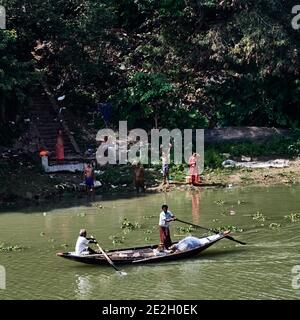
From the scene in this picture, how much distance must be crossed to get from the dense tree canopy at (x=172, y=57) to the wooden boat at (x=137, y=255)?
48.5ft

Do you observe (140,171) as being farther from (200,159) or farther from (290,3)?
(290,3)

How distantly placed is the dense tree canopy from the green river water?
725cm

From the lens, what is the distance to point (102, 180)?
28.6m

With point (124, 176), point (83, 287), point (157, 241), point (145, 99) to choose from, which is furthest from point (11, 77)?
point (83, 287)

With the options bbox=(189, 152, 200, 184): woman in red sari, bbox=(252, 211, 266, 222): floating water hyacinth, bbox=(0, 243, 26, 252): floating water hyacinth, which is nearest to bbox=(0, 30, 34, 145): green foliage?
bbox=(189, 152, 200, 184): woman in red sari

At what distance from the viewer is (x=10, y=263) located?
60.6 feet

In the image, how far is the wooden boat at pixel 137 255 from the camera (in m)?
17.3

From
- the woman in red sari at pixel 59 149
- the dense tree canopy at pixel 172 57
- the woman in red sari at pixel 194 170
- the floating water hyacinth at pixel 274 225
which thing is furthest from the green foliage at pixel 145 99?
the floating water hyacinth at pixel 274 225

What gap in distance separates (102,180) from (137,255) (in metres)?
11.1

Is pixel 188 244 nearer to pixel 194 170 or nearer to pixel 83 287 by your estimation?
pixel 83 287

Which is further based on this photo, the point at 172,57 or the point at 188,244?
the point at 172,57

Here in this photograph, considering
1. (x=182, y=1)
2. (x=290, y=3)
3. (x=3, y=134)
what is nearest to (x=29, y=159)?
(x=3, y=134)

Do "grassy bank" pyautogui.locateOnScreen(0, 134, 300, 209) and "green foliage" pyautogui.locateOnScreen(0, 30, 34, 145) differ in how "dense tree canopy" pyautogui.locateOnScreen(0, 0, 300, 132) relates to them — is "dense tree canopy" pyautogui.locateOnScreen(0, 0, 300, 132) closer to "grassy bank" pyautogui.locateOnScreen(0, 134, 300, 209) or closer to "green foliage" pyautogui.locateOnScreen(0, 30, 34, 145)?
"green foliage" pyautogui.locateOnScreen(0, 30, 34, 145)

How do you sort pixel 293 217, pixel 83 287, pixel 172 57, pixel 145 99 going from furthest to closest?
1. pixel 172 57
2. pixel 145 99
3. pixel 293 217
4. pixel 83 287
